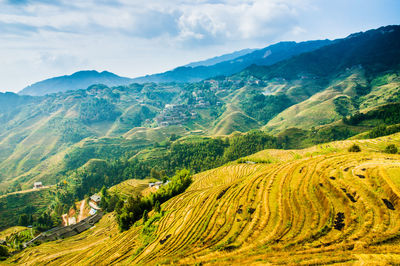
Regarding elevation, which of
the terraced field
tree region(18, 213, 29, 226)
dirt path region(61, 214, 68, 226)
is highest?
the terraced field

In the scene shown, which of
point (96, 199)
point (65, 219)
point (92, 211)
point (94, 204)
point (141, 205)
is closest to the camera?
point (141, 205)

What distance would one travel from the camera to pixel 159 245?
33656mm

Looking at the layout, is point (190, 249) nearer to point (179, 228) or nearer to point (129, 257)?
point (179, 228)

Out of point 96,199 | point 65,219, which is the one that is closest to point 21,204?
point 65,219

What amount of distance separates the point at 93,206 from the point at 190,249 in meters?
109

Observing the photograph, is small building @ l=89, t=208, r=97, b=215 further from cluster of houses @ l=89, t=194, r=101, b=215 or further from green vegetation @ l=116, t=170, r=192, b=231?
green vegetation @ l=116, t=170, r=192, b=231

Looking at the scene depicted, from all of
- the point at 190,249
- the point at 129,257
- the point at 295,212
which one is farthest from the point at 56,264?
the point at 295,212

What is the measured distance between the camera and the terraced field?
21.7 m

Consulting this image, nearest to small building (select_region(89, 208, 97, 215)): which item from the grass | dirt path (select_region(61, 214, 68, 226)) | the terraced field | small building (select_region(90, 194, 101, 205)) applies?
small building (select_region(90, 194, 101, 205))

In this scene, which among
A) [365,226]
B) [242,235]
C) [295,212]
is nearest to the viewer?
[365,226]

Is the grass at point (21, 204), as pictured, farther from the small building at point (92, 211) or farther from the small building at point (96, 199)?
the small building at point (92, 211)

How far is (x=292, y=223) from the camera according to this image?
28.0 m

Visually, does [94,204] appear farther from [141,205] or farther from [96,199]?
[141,205]

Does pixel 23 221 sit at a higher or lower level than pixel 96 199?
lower
